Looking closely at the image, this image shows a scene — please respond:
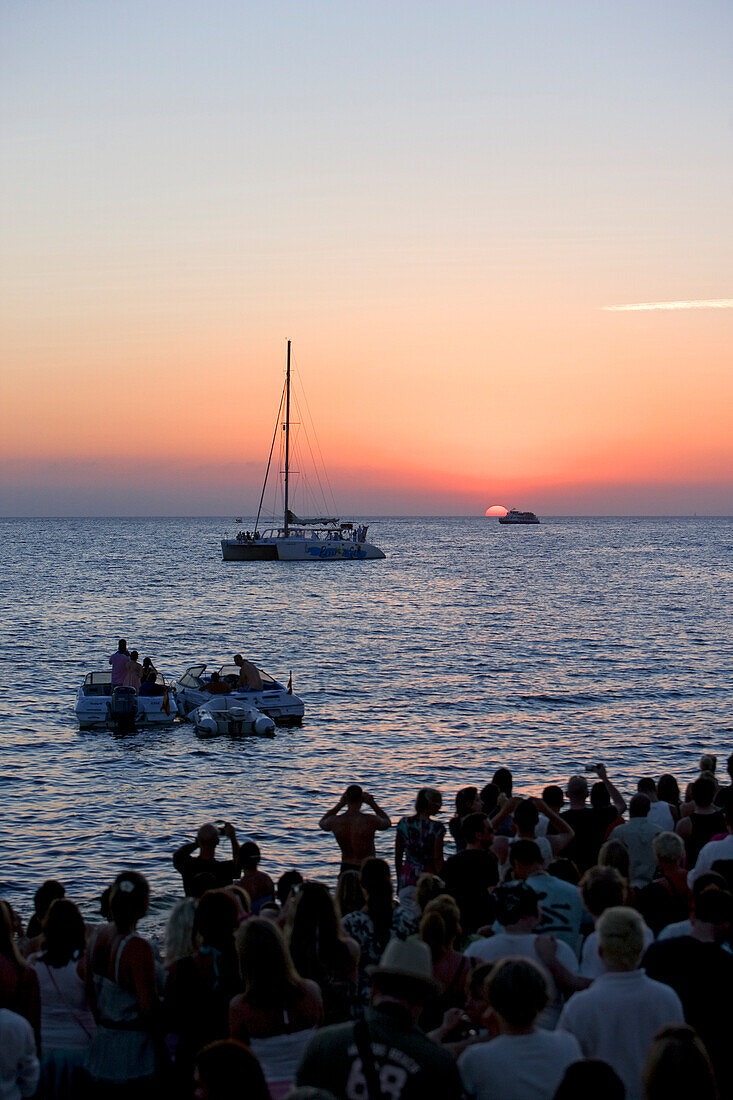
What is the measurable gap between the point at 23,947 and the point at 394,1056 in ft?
12.4

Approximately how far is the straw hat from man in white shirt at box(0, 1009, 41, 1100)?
6.16ft

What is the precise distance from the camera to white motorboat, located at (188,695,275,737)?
1056 inches

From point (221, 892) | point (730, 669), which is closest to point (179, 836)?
point (221, 892)

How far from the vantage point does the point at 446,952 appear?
567cm

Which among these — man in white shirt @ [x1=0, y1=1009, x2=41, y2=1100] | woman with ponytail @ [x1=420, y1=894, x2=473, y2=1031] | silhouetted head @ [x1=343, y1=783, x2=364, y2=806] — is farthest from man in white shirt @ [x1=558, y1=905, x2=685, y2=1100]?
silhouetted head @ [x1=343, y1=783, x2=364, y2=806]

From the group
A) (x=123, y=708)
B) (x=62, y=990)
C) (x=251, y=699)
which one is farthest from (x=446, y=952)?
(x=251, y=699)

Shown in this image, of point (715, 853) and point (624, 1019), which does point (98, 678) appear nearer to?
point (715, 853)

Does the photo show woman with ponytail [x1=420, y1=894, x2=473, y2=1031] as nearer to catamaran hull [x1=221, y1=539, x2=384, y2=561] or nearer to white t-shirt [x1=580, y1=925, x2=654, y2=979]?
white t-shirt [x1=580, y1=925, x2=654, y2=979]

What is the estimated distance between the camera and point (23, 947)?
265 inches

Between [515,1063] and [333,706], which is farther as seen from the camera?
[333,706]

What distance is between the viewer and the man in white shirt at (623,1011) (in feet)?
15.0

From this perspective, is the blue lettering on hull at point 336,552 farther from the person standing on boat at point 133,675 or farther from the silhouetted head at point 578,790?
the silhouetted head at point 578,790

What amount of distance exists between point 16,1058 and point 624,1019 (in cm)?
278

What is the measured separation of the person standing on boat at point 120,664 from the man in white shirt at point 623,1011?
21.9 m
